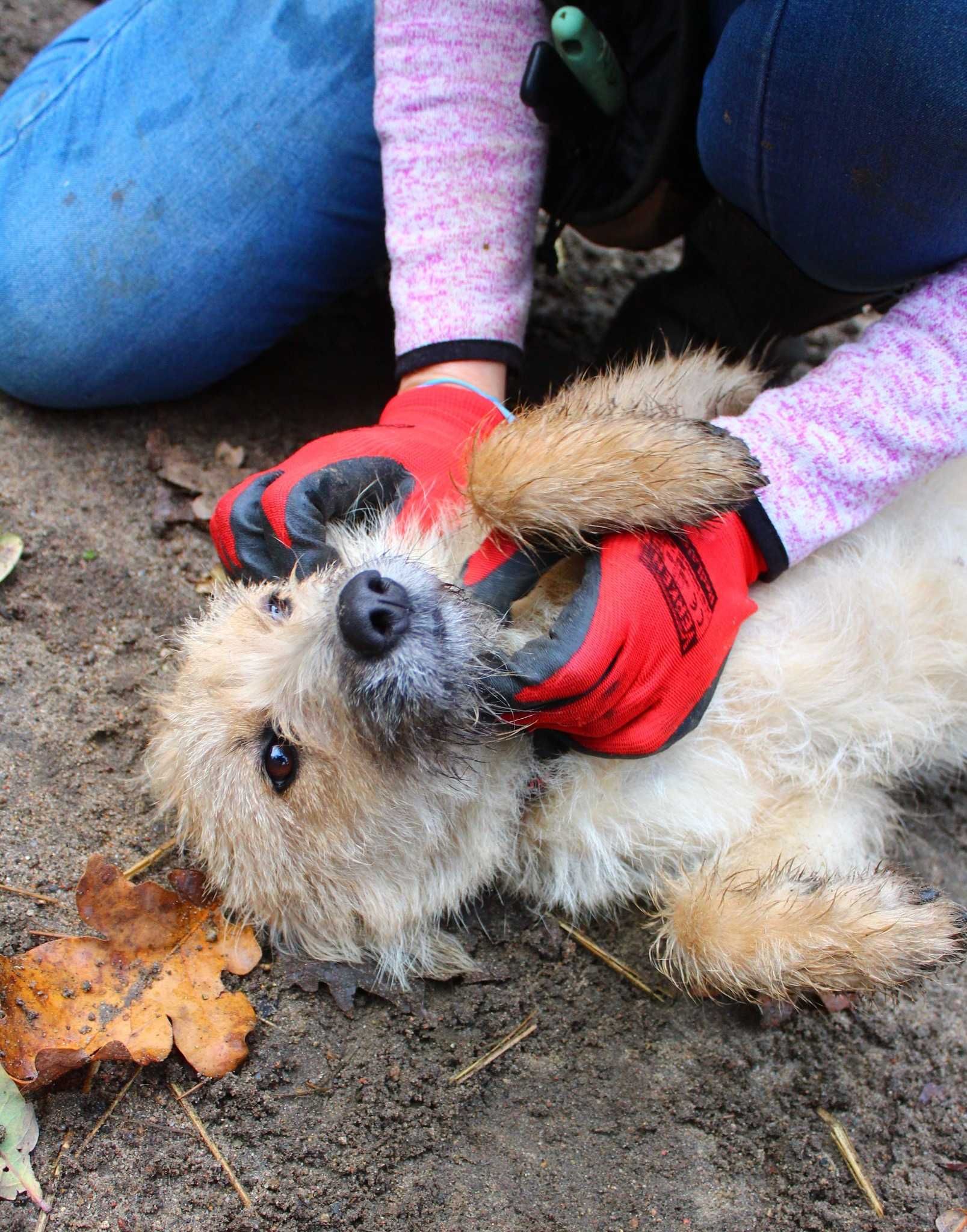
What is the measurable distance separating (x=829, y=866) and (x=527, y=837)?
2.59 ft

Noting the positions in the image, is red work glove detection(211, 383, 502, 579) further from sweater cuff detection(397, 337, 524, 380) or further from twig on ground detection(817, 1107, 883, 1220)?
twig on ground detection(817, 1107, 883, 1220)

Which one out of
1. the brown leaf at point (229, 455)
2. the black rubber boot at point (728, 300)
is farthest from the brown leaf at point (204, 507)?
the black rubber boot at point (728, 300)

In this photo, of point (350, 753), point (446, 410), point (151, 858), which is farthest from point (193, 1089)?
point (446, 410)

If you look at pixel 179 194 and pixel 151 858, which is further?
pixel 179 194

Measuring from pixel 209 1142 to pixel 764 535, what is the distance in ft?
6.13

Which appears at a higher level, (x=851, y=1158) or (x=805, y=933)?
(x=805, y=933)

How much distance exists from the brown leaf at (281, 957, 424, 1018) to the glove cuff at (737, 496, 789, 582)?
138 cm

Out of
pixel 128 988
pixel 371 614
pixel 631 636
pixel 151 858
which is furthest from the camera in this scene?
pixel 151 858

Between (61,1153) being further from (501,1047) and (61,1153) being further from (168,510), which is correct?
(168,510)

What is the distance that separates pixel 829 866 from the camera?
2.35m

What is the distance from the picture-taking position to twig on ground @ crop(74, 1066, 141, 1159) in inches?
74.4

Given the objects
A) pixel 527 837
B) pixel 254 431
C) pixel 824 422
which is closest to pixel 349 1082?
pixel 527 837

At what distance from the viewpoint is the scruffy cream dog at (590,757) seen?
200cm

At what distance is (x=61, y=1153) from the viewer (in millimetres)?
1872
